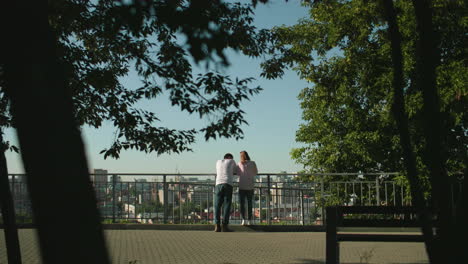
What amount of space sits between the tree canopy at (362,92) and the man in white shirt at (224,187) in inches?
381

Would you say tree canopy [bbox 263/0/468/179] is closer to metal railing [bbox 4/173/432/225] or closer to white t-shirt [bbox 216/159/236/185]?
metal railing [bbox 4/173/432/225]

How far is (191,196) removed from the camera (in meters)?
14.5

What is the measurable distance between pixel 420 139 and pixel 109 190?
43.8 ft

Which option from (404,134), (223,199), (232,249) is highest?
(404,134)

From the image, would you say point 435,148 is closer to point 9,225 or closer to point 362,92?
point 9,225

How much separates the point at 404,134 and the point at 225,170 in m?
11.0

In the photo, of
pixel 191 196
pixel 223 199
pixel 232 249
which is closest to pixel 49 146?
pixel 232 249

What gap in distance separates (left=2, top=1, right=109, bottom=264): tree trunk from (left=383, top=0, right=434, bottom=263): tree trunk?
3.96 ft

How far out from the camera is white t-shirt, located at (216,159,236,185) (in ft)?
43.0

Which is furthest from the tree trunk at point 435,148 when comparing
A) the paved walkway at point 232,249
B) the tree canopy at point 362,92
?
the tree canopy at point 362,92

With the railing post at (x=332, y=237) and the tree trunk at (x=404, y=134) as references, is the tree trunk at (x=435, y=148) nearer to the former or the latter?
the tree trunk at (x=404, y=134)

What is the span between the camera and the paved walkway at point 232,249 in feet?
27.7

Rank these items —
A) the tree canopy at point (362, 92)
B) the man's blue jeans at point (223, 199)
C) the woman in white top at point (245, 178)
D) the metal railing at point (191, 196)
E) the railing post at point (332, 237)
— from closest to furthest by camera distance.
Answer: the railing post at point (332, 237), the man's blue jeans at point (223, 199), the woman in white top at point (245, 178), the metal railing at point (191, 196), the tree canopy at point (362, 92)

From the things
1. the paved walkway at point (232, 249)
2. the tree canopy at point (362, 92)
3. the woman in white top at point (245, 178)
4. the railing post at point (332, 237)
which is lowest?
the paved walkway at point (232, 249)
